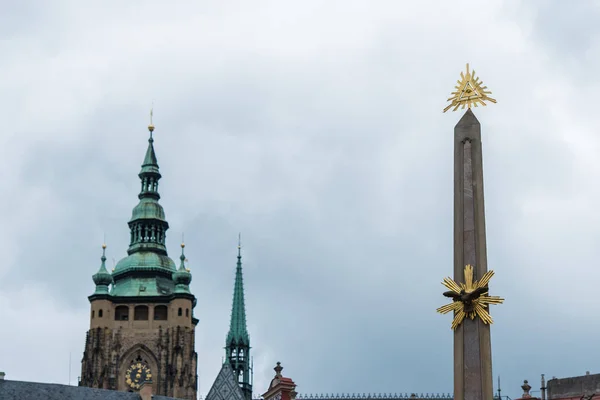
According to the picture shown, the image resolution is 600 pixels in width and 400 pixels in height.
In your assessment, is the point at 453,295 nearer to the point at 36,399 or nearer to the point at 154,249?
the point at 36,399

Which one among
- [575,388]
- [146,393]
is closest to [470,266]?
[575,388]

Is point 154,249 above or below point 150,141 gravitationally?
below

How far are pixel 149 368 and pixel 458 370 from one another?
11733cm

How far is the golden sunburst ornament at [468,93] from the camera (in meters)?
27.2

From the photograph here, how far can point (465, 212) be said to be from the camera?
1058 inches

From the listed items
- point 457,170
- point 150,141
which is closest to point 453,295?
point 457,170

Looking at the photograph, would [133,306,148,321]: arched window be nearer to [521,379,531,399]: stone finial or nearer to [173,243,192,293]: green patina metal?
[173,243,192,293]: green patina metal

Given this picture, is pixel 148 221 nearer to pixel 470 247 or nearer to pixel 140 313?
pixel 140 313

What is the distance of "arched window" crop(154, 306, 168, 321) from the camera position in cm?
14249

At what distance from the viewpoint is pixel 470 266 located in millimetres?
26219

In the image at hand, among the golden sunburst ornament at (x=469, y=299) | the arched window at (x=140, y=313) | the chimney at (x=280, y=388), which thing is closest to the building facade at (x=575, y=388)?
the chimney at (x=280, y=388)

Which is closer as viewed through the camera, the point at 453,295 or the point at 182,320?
the point at 453,295

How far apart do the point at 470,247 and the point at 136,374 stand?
4616 inches

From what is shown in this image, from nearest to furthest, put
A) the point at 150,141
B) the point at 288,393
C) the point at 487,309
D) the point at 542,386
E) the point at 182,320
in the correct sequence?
the point at 487,309 → the point at 288,393 → the point at 542,386 → the point at 182,320 → the point at 150,141
